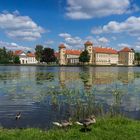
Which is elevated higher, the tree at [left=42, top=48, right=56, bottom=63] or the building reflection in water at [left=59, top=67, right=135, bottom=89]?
the tree at [left=42, top=48, right=56, bottom=63]

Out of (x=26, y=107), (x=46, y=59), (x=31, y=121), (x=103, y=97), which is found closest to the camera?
(x=31, y=121)

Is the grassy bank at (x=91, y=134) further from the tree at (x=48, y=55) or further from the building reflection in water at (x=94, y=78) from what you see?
the tree at (x=48, y=55)

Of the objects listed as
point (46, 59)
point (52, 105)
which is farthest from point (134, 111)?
point (46, 59)

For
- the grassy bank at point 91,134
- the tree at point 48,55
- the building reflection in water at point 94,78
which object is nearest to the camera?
the grassy bank at point 91,134

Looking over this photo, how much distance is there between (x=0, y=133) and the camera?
12.6 metres

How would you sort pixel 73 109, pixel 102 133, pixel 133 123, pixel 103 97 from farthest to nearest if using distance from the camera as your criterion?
pixel 103 97
pixel 73 109
pixel 133 123
pixel 102 133

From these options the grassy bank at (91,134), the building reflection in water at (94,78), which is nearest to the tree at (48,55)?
the building reflection in water at (94,78)

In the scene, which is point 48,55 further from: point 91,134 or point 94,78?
point 91,134

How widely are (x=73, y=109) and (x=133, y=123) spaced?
7.33 m

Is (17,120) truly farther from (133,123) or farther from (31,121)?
(133,123)

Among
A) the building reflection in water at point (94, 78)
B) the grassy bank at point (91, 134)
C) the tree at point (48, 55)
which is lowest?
the building reflection in water at point (94, 78)

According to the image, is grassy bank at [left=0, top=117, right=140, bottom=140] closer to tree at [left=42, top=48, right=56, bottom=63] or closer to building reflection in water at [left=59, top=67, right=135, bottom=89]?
building reflection in water at [left=59, top=67, right=135, bottom=89]

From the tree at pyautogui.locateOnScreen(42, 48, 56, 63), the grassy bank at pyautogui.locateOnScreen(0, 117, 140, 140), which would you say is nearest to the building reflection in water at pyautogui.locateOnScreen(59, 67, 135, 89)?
the grassy bank at pyautogui.locateOnScreen(0, 117, 140, 140)

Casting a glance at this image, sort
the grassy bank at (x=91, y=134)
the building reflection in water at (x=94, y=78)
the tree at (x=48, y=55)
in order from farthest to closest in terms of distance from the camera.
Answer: the tree at (x=48, y=55) < the building reflection in water at (x=94, y=78) < the grassy bank at (x=91, y=134)
